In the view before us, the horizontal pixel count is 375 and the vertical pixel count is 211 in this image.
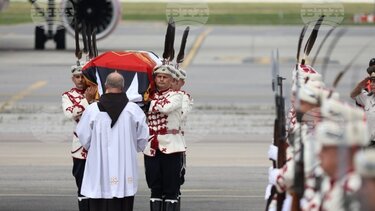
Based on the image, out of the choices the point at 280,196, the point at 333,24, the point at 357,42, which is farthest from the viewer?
the point at 357,42

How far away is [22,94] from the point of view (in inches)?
997

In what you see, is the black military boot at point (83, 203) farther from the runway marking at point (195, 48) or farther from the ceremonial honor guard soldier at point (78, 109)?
the runway marking at point (195, 48)

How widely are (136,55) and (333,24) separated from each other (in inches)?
87.0

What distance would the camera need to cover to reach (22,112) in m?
22.3

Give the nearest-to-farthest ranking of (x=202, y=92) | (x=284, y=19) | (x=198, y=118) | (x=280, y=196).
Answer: (x=280, y=196) < (x=198, y=118) < (x=202, y=92) < (x=284, y=19)

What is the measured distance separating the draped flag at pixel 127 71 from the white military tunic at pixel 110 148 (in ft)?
3.03

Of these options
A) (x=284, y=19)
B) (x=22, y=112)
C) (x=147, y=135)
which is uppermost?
(x=147, y=135)

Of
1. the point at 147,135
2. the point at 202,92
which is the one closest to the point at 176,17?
the point at 147,135

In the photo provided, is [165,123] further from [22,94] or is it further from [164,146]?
[22,94]

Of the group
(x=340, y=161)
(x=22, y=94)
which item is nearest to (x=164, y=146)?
(x=340, y=161)

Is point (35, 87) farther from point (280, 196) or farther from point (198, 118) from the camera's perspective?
point (280, 196)

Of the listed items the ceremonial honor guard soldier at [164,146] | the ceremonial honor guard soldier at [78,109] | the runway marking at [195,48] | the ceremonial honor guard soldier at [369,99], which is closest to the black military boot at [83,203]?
the ceremonial honor guard soldier at [78,109]

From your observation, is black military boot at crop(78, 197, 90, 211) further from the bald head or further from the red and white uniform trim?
the bald head

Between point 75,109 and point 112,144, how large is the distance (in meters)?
1.22
